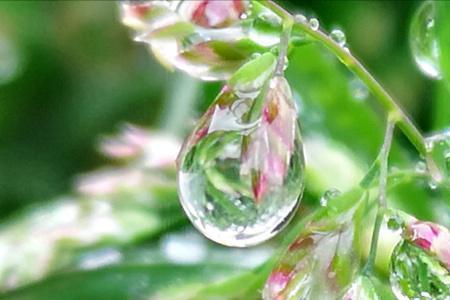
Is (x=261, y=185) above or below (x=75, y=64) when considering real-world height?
above

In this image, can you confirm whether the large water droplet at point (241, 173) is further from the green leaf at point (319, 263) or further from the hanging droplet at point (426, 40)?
the hanging droplet at point (426, 40)

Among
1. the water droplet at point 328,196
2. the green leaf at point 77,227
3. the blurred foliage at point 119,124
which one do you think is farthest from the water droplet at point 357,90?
the water droplet at point 328,196

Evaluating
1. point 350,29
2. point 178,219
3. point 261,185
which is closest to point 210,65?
point 261,185

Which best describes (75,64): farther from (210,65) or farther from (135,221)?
(210,65)

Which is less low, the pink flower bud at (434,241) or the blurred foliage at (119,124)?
the pink flower bud at (434,241)

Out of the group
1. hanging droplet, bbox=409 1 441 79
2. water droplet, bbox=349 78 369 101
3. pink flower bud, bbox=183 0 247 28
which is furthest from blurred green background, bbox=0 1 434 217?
pink flower bud, bbox=183 0 247 28

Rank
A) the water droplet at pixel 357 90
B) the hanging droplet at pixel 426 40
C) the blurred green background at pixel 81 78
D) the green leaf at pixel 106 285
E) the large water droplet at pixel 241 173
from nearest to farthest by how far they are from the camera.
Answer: the large water droplet at pixel 241 173, the hanging droplet at pixel 426 40, the green leaf at pixel 106 285, the water droplet at pixel 357 90, the blurred green background at pixel 81 78

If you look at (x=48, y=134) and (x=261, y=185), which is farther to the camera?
(x=48, y=134)
